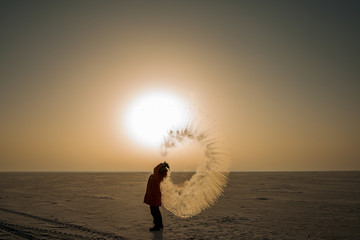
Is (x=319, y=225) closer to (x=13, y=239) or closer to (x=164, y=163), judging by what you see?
(x=164, y=163)

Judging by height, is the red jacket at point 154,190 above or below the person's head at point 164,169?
below

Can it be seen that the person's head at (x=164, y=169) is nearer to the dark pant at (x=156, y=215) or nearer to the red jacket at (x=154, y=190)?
the red jacket at (x=154, y=190)

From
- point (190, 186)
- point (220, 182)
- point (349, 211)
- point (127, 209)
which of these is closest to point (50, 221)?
point (127, 209)

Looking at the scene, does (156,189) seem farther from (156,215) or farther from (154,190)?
(156,215)

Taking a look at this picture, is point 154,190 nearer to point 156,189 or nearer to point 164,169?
point 156,189

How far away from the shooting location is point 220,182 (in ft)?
30.5

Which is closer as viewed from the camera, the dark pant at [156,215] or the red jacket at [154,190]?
the red jacket at [154,190]

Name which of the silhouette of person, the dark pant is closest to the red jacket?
the silhouette of person

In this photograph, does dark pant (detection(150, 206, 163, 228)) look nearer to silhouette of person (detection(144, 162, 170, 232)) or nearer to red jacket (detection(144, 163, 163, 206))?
silhouette of person (detection(144, 162, 170, 232))

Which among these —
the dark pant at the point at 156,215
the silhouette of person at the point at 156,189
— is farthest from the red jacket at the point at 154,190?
the dark pant at the point at 156,215

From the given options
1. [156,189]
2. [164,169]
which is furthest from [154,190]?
[164,169]

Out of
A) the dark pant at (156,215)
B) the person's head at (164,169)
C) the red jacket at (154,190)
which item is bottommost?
the dark pant at (156,215)

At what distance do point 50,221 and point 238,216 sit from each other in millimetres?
7092

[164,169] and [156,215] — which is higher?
[164,169]
